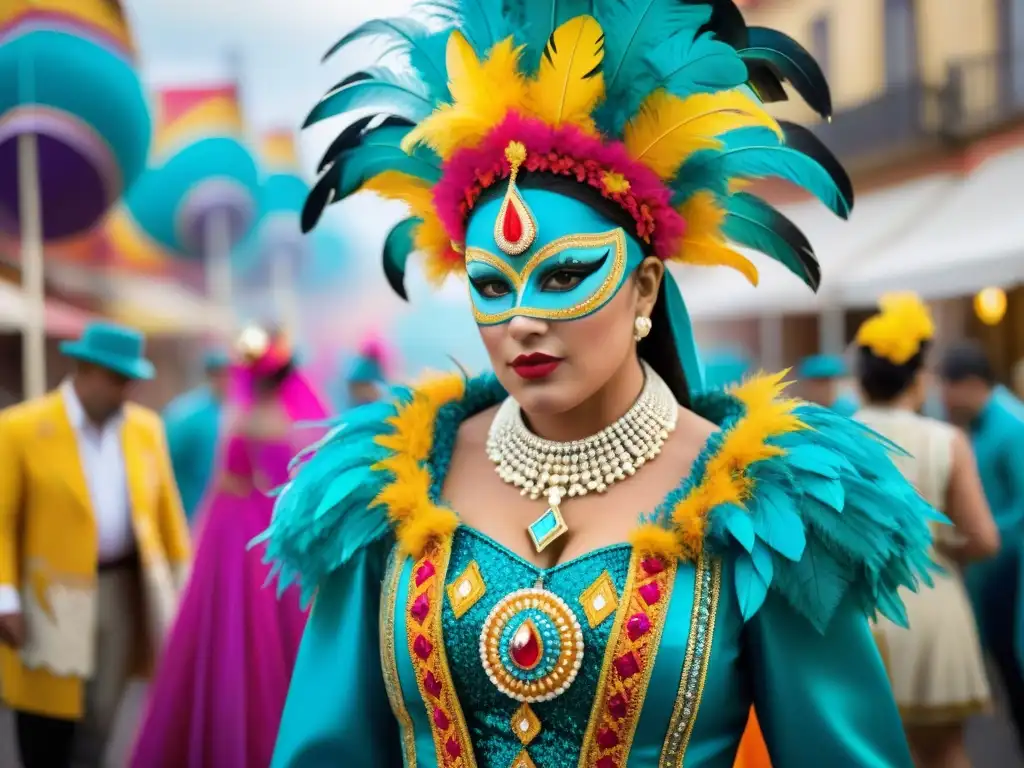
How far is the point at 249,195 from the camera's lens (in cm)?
794

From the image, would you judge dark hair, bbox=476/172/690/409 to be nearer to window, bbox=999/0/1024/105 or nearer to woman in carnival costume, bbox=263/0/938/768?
woman in carnival costume, bbox=263/0/938/768

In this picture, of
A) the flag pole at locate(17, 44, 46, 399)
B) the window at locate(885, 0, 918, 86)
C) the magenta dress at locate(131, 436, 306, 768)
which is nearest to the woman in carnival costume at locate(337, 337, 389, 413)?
the flag pole at locate(17, 44, 46, 399)

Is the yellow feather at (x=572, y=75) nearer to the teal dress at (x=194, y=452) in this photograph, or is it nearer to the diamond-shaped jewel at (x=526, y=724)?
the diamond-shaped jewel at (x=526, y=724)

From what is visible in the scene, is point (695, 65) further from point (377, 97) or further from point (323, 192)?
point (323, 192)

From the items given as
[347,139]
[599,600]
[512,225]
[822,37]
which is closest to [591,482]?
[599,600]

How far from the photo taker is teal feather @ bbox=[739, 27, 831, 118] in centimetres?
172

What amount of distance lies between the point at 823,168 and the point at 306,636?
1185mm

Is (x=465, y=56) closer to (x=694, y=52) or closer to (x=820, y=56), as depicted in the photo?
(x=694, y=52)

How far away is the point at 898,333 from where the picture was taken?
138 inches

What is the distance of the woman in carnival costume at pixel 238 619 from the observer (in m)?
3.28

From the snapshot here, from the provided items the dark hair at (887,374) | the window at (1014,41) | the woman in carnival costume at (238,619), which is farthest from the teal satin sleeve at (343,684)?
the window at (1014,41)

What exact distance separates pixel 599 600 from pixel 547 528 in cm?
15

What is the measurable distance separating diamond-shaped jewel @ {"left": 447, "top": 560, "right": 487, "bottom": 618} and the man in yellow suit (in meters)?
2.36

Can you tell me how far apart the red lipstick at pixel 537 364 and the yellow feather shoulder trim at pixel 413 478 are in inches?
11.3
